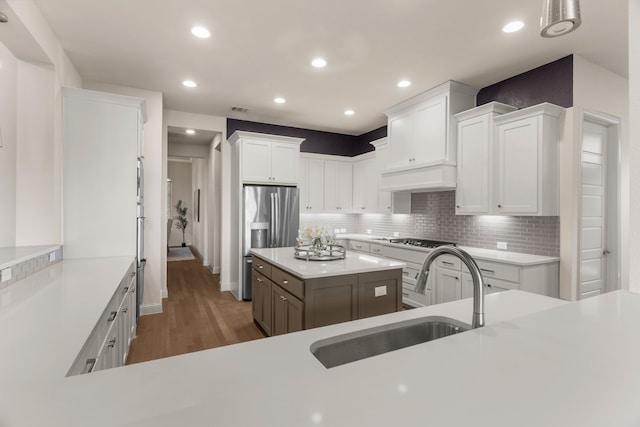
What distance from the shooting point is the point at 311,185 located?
575 cm

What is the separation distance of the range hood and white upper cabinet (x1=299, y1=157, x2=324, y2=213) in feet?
4.76

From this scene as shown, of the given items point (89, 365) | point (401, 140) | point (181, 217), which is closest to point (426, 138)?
point (401, 140)

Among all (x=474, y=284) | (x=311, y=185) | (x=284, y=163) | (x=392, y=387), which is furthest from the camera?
(x=311, y=185)

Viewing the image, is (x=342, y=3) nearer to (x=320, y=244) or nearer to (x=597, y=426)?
(x=320, y=244)

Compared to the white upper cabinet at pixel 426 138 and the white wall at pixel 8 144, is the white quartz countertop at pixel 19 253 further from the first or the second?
the white upper cabinet at pixel 426 138

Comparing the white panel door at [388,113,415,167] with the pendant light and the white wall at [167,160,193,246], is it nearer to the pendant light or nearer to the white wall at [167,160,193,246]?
the pendant light

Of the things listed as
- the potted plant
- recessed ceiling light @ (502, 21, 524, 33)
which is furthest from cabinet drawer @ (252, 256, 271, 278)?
the potted plant

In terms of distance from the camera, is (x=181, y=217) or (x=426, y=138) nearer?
(x=426, y=138)

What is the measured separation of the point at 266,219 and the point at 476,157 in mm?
2926

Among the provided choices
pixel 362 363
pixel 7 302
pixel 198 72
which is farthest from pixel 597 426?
pixel 198 72

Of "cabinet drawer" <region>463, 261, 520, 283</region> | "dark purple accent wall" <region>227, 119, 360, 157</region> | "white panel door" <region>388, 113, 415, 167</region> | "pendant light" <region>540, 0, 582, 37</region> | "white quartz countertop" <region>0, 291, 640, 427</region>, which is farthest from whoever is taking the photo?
"dark purple accent wall" <region>227, 119, 360, 157</region>

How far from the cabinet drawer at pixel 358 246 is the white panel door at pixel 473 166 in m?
1.70

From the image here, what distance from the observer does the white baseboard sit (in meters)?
4.02

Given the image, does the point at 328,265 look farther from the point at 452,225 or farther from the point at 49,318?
the point at 452,225
